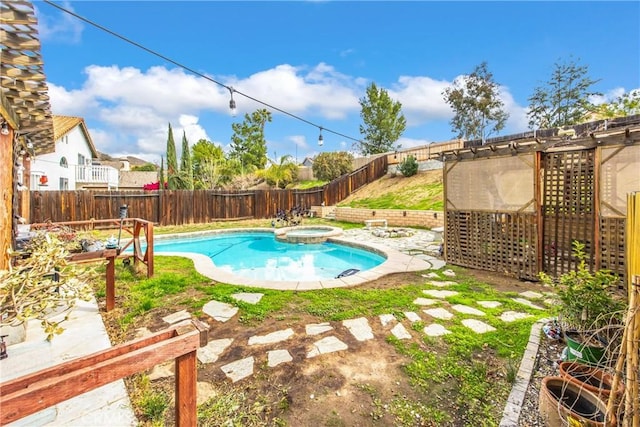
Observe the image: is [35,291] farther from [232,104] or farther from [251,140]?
[251,140]

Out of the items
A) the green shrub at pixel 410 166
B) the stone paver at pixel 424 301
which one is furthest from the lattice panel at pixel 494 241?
the green shrub at pixel 410 166

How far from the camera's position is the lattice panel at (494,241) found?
505 centimetres

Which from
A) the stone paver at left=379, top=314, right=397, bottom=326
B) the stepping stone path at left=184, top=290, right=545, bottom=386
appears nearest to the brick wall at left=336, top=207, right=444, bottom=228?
the stepping stone path at left=184, top=290, right=545, bottom=386

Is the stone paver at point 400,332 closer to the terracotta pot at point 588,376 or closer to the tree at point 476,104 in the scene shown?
the terracotta pot at point 588,376

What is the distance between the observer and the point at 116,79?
29.7ft

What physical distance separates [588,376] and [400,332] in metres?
1.51

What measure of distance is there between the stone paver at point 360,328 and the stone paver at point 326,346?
0.23 meters

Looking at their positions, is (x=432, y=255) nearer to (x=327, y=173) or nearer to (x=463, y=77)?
(x=327, y=173)

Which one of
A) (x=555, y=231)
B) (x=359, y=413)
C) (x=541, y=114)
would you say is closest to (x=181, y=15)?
(x=359, y=413)

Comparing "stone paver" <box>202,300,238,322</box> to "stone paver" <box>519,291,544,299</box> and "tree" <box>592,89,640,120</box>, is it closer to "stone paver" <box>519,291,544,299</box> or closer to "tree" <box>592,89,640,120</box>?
"stone paver" <box>519,291,544,299</box>

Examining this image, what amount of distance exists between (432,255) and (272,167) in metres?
17.2

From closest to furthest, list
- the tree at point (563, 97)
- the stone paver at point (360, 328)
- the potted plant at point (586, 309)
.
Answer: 1. the potted plant at point (586, 309)
2. the stone paver at point (360, 328)
3. the tree at point (563, 97)

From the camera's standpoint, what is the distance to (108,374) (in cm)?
107

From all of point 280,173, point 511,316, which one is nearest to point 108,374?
point 511,316
